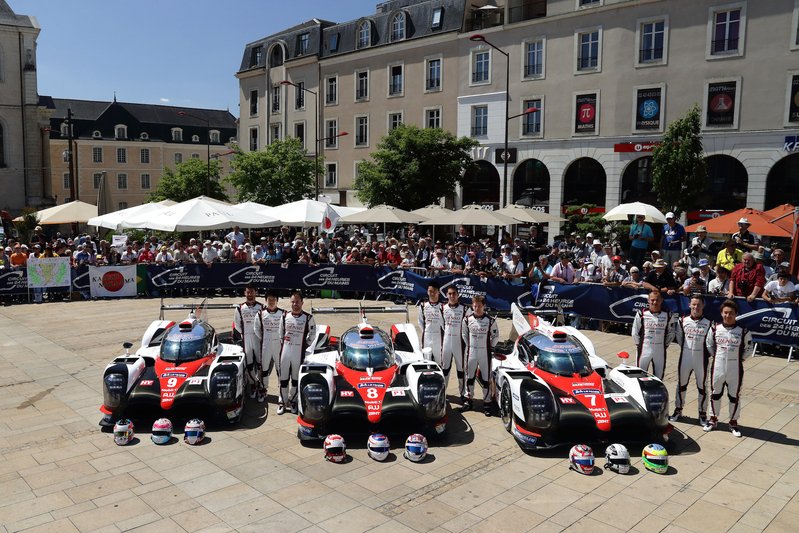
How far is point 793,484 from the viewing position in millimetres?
7492

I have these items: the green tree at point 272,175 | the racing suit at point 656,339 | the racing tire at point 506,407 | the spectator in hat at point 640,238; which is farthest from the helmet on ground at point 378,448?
the green tree at point 272,175

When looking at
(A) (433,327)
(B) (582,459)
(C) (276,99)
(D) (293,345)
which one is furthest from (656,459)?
(C) (276,99)

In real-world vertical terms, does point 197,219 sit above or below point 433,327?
above

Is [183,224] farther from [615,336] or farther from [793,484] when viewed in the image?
[793,484]

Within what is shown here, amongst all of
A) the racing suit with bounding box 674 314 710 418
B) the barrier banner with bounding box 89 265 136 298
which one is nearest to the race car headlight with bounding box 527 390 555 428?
the racing suit with bounding box 674 314 710 418

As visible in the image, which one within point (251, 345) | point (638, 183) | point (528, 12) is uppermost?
point (528, 12)

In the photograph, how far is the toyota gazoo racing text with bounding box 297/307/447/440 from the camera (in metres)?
8.54

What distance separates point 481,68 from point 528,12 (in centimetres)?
393

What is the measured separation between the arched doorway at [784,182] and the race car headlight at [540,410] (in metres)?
25.2

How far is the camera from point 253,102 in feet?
169

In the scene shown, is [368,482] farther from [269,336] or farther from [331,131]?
[331,131]

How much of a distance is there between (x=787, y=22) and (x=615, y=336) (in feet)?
66.3

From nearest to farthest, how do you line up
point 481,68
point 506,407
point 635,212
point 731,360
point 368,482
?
1. point 368,482
2. point 731,360
3. point 506,407
4. point 635,212
5. point 481,68

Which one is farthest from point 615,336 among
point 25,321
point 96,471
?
point 25,321
